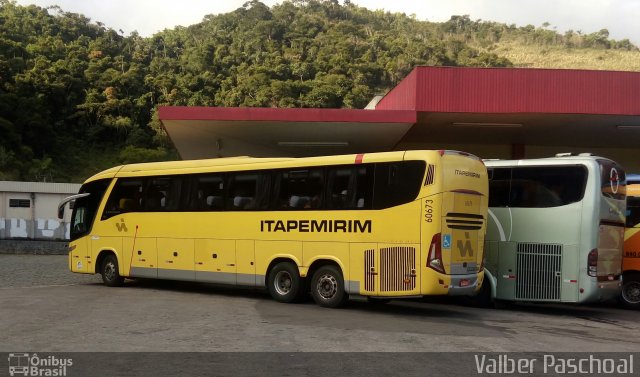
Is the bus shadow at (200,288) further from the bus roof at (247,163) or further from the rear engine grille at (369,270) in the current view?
the rear engine grille at (369,270)

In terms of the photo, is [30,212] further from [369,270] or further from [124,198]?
[369,270]

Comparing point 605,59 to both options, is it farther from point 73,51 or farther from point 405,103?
point 405,103

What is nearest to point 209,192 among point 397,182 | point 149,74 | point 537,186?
point 397,182

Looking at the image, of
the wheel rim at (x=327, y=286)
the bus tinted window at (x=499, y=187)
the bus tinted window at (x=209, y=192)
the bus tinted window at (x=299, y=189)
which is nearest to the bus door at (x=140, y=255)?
the bus tinted window at (x=209, y=192)

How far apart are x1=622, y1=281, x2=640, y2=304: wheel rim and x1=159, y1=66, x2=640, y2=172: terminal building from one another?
7340 millimetres

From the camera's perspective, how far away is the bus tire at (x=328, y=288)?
11875 mm

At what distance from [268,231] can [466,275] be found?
4189mm

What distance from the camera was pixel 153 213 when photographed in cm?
1505

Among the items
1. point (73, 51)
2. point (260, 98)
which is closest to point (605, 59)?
point (260, 98)

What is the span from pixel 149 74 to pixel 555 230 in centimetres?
8628

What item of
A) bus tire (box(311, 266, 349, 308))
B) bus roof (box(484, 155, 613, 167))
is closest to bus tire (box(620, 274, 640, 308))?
bus roof (box(484, 155, 613, 167))

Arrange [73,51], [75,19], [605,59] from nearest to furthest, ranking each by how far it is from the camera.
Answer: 1. [73,51]
2. [75,19]
3. [605,59]

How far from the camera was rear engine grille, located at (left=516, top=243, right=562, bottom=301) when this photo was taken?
39.6ft

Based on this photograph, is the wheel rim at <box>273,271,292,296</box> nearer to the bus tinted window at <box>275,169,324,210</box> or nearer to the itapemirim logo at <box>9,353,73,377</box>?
the bus tinted window at <box>275,169,324,210</box>
